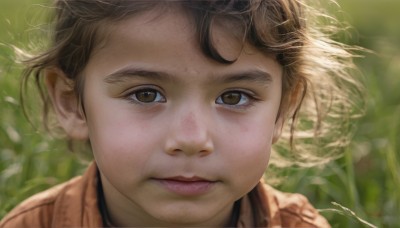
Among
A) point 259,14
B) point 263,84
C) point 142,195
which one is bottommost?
point 142,195

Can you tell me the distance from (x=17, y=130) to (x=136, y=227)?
86 cm

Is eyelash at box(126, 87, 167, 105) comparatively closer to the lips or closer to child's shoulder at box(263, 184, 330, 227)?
the lips

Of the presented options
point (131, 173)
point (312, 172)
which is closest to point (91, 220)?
point (131, 173)

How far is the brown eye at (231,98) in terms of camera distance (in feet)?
7.86

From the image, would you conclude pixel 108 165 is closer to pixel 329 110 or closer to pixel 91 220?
pixel 91 220

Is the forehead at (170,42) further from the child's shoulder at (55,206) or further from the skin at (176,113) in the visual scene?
the child's shoulder at (55,206)

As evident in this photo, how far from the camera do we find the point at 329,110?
3375 millimetres

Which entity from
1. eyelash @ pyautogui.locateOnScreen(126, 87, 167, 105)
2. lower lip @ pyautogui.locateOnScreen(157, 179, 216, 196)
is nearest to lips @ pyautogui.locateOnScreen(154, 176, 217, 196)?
lower lip @ pyautogui.locateOnScreen(157, 179, 216, 196)

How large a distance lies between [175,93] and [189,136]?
0.13 metres

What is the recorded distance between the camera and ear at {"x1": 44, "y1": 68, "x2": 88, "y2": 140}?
8.88 feet

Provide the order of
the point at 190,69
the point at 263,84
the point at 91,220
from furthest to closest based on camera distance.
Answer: the point at 91,220 → the point at 263,84 → the point at 190,69

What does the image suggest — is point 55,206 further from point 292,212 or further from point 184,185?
point 292,212

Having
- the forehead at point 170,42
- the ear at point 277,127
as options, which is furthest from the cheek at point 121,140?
the ear at point 277,127

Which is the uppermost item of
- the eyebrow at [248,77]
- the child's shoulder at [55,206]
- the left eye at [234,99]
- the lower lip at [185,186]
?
the eyebrow at [248,77]
